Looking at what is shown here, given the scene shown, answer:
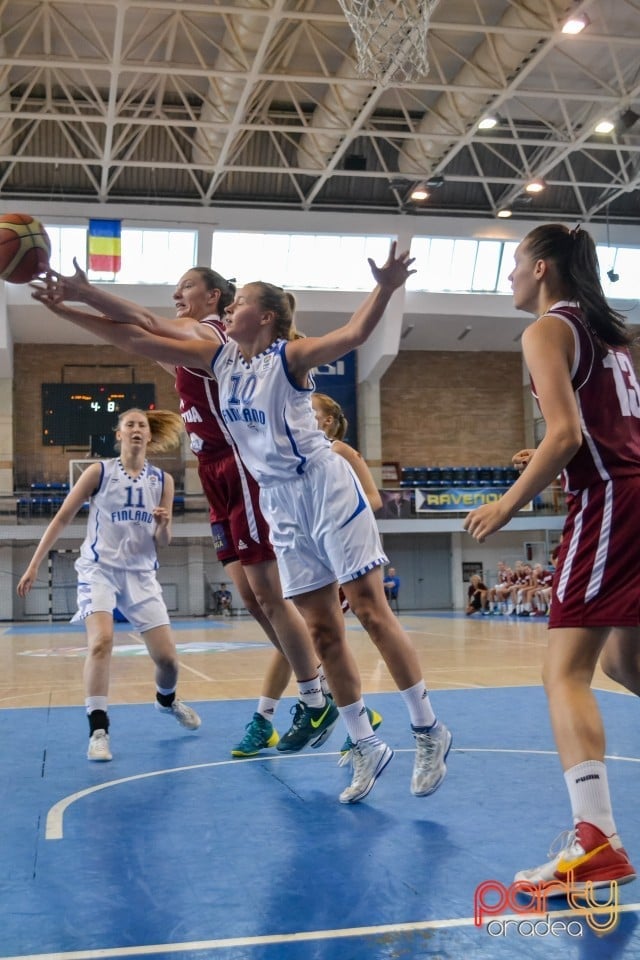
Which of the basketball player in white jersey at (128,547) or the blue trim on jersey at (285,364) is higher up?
the blue trim on jersey at (285,364)

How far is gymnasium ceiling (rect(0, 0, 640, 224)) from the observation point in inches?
718

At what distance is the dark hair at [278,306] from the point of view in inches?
156

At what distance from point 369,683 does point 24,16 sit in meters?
16.0

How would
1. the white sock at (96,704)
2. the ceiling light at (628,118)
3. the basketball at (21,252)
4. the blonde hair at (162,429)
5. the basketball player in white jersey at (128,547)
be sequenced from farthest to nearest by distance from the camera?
1. the ceiling light at (628,118)
2. the blonde hair at (162,429)
3. the basketball player in white jersey at (128,547)
4. the white sock at (96,704)
5. the basketball at (21,252)

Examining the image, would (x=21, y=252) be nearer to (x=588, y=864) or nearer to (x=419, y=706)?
(x=419, y=706)

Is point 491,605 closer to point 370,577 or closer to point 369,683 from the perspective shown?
point 369,683

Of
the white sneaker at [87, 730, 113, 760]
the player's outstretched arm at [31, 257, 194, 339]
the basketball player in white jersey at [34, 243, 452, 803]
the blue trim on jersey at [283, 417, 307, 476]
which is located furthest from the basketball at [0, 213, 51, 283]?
the white sneaker at [87, 730, 113, 760]

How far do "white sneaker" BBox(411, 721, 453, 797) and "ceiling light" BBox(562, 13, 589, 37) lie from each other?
16307mm

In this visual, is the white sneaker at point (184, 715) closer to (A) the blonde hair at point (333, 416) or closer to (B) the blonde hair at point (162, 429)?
(B) the blonde hair at point (162, 429)

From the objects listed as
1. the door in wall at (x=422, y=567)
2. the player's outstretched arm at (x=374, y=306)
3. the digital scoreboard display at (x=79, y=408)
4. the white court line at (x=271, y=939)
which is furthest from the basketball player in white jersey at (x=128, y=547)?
the door in wall at (x=422, y=567)

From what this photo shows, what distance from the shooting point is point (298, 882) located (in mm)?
2721

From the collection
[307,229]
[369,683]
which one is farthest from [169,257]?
[369,683]

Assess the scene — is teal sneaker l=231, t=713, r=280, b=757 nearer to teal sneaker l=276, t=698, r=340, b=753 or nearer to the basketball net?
teal sneaker l=276, t=698, r=340, b=753

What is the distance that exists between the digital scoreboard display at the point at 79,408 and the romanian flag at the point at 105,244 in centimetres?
452
